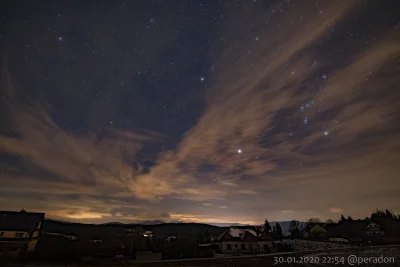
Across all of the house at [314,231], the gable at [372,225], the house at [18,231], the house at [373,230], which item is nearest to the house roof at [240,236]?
the house at [18,231]

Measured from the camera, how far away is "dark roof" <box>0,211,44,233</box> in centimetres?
4134

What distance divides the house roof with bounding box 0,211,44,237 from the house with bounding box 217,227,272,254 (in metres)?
38.1

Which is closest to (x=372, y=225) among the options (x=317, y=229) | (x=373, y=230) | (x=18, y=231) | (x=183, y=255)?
(x=373, y=230)

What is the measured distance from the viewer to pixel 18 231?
41500 millimetres

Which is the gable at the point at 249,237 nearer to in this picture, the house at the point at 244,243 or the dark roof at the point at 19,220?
the house at the point at 244,243

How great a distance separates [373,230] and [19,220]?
387 feet

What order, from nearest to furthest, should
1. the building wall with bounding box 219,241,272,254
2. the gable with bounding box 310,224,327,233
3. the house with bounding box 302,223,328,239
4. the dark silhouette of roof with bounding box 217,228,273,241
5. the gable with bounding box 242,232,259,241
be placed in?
the building wall with bounding box 219,241,272,254, the gable with bounding box 242,232,259,241, the dark silhouette of roof with bounding box 217,228,273,241, the house with bounding box 302,223,328,239, the gable with bounding box 310,224,327,233

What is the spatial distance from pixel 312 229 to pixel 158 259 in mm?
91300

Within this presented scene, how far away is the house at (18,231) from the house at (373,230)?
111507 millimetres

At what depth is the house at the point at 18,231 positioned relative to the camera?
38.1 metres

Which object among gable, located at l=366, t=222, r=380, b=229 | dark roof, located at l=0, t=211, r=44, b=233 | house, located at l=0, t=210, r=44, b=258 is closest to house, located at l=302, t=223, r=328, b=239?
gable, located at l=366, t=222, r=380, b=229

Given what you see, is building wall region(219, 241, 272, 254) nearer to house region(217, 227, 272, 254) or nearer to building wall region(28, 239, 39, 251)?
house region(217, 227, 272, 254)

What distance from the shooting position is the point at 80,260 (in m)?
32.4

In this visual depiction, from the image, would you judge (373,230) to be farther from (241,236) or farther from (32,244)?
(32,244)
